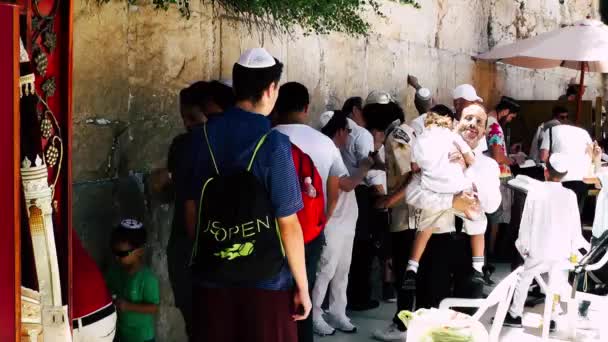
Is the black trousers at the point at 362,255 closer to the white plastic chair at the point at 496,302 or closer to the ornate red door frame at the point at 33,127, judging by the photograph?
the white plastic chair at the point at 496,302

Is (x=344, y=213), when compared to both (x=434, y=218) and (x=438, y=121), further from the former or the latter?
(x=438, y=121)

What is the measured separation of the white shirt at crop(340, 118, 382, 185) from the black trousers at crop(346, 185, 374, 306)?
0.30 meters

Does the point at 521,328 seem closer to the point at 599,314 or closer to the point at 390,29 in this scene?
the point at 599,314

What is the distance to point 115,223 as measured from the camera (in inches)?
161

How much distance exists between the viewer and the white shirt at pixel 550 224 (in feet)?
17.6

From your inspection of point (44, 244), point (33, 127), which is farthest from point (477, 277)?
point (33, 127)

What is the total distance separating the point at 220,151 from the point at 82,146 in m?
1.08

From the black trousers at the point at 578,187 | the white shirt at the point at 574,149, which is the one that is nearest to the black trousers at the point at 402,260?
the white shirt at the point at 574,149

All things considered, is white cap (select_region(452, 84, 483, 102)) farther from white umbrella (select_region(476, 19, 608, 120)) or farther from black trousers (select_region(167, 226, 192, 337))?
black trousers (select_region(167, 226, 192, 337))

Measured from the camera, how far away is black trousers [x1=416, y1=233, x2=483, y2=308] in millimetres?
5008

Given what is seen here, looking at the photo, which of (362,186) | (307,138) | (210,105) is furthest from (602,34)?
(210,105)

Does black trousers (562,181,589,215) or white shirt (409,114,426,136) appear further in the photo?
black trousers (562,181,589,215)

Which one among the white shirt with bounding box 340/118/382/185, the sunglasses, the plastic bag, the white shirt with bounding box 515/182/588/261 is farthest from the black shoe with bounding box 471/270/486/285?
the sunglasses

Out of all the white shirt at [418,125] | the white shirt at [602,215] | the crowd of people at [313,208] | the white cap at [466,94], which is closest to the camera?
the crowd of people at [313,208]
